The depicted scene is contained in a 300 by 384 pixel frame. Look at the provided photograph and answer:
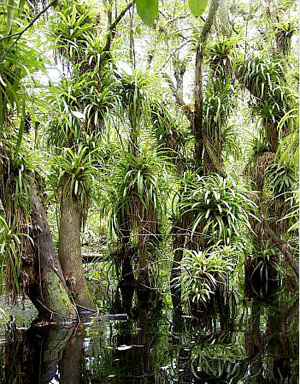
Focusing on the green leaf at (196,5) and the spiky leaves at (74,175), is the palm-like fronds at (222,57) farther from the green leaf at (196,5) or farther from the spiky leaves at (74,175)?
the green leaf at (196,5)

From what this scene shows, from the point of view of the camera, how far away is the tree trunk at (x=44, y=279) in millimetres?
2227

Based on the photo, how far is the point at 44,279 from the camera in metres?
2.24

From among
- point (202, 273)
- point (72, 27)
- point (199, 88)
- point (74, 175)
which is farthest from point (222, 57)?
point (202, 273)

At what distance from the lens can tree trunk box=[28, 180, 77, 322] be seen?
2.23 metres

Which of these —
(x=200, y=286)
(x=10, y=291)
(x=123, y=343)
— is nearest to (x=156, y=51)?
(x=200, y=286)

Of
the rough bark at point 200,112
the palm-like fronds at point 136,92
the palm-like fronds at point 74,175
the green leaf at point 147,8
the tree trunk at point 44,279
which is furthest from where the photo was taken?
the rough bark at point 200,112

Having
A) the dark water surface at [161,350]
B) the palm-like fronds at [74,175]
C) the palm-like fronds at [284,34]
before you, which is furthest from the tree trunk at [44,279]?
the palm-like fronds at [284,34]

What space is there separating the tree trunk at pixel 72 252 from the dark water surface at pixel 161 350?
249mm

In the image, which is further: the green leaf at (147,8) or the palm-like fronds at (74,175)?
the palm-like fronds at (74,175)

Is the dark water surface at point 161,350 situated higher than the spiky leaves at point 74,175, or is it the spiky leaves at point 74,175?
the spiky leaves at point 74,175

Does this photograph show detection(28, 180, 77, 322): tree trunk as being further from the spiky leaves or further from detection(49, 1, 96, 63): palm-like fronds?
detection(49, 1, 96, 63): palm-like fronds

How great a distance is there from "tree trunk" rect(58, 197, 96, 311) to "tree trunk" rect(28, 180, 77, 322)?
186mm

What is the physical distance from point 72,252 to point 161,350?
3.45ft

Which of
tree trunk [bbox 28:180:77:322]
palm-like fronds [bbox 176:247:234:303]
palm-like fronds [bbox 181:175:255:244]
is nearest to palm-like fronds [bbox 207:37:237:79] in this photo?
palm-like fronds [bbox 181:175:255:244]
